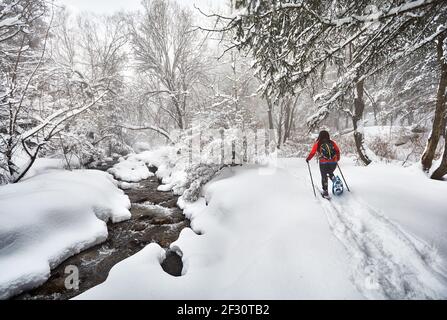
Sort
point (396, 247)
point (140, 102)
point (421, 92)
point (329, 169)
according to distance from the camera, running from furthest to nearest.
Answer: point (140, 102)
point (421, 92)
point (329, 169)
point (396, 247)

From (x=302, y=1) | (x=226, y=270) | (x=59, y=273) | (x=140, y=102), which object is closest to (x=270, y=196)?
(x=226, y=270)

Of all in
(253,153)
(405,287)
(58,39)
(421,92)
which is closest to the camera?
(405,287)

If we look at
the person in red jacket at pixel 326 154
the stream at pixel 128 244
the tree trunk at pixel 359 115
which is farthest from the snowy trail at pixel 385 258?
the tree trunk at pixel 359 115

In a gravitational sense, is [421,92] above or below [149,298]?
above

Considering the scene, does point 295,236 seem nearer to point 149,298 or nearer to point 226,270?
point 226,270

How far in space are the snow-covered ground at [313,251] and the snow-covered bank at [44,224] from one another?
215 cm

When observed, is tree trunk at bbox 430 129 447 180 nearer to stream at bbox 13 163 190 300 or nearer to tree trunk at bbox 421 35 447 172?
tree trunk at bbox 421 35 447 172

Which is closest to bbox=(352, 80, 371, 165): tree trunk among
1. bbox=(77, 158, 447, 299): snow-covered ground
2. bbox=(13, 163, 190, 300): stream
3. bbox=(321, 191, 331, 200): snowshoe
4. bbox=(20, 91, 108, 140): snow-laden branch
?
bbox=(77, 158, 447, 299): snow-covered ground

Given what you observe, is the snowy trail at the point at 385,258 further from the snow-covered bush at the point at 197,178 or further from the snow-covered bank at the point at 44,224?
the snow-covered bank at the point at 44,224

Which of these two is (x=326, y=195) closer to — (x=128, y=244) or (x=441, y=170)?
(x=441, y=170)

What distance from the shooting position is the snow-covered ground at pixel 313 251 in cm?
327

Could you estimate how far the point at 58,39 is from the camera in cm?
1816

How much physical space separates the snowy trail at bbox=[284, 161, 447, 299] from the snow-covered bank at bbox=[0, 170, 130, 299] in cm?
651

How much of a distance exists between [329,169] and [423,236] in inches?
99.5
